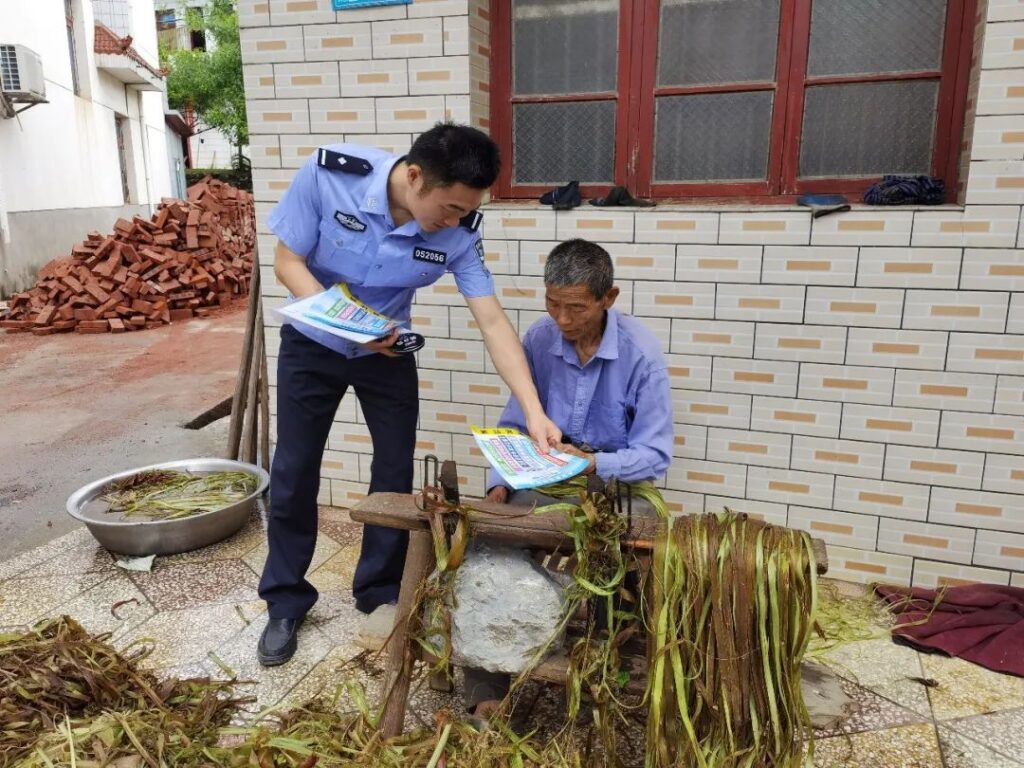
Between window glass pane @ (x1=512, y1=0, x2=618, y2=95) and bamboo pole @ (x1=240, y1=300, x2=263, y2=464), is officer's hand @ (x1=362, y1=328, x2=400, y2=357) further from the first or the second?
bamboo pole @ (x1=240, y1=300, x2=263, y2=464)

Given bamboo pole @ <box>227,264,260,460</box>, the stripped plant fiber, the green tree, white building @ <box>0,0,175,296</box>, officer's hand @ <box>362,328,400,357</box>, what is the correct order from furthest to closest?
the green tree → white building @ <box>0,0,175,296</box> → bamboo pole @ <box>227,264,260,460</box> → officer's hand @ <box>362,328,400,357</box> → the stripped plant fiber

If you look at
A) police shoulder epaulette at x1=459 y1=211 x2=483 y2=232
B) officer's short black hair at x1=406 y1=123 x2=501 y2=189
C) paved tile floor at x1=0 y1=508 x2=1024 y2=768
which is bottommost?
paved tile floor at x1=0 y1=508 x2=1024 y2=768

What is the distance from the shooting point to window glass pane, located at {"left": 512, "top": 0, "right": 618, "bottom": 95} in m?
3.24

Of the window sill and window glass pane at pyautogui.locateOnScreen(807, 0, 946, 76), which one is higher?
window glass pane at pyautogui.locateOnScreen(807, 0, 946, 76)

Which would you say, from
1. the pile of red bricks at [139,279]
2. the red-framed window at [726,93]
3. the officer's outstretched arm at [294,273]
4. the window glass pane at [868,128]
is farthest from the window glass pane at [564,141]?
the pile of red bricks at [139,279]

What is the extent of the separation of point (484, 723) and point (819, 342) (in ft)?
6.19

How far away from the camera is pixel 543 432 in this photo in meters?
2.36

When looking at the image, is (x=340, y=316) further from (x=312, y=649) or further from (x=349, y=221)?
(x=312, y=649)

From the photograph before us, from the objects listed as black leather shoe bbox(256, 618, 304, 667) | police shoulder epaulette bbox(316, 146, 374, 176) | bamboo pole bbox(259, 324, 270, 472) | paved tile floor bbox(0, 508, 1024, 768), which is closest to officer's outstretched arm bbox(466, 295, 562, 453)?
police shoulder epaulette bbox(316, 146, 374, 176)

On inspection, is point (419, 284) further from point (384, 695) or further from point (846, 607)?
point (846, 607)

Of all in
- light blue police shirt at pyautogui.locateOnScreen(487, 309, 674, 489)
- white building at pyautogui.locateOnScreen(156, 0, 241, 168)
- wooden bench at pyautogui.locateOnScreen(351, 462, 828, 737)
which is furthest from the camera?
white building at pyautogui.locateOnScreen(156, 0, 241, 168)

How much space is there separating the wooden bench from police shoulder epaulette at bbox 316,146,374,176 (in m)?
1.05

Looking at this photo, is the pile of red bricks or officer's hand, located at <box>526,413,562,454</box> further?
the pile of red bricks

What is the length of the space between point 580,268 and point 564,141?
1.26 meters
